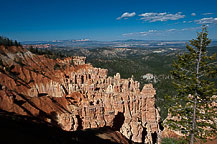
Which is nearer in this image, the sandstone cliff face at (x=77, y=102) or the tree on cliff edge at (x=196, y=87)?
the tree on cliff edge at (x=196, y=87)

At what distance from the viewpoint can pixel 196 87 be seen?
1232 cm

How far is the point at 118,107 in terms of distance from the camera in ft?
96.1

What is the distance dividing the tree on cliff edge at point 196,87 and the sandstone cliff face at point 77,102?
12.3 m

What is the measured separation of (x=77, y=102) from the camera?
32969 mm

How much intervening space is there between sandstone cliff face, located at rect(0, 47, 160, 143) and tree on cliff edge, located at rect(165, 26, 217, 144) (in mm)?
12330

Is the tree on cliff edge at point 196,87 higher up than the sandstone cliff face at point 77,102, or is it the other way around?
the tree on cliff edge at point 196,87

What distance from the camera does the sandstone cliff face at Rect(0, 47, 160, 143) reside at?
2330cm

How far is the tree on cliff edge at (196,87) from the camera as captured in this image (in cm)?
1218

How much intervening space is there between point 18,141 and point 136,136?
63.3ft

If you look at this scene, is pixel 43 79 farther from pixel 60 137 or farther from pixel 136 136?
pixel 60 137

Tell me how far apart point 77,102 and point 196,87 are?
25.2m

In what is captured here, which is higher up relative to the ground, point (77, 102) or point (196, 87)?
point (196, 87)

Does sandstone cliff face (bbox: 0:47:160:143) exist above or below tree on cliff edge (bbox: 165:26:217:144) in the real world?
below

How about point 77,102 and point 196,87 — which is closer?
point 196,87
